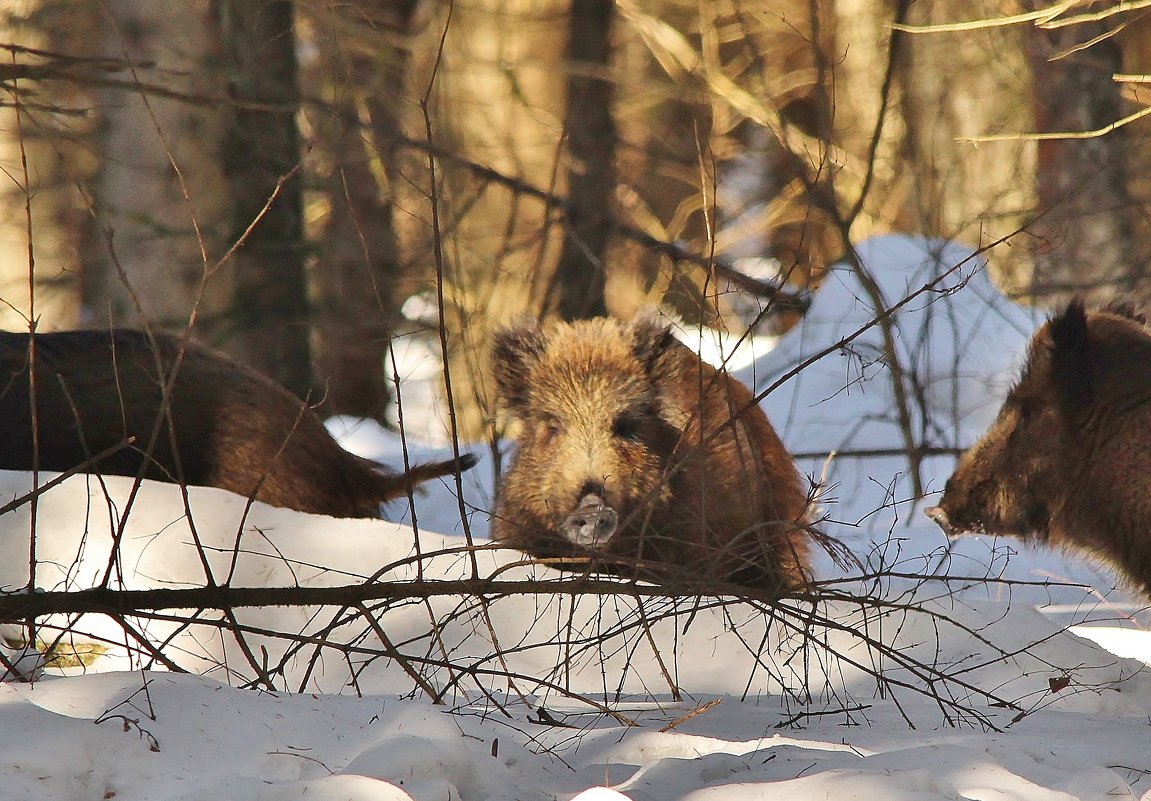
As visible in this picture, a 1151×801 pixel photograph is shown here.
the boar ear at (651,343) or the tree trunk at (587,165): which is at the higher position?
the tree trunk at (587,165)

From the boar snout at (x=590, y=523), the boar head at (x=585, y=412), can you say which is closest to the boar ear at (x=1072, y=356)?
the boar head at (x=585, y=412)

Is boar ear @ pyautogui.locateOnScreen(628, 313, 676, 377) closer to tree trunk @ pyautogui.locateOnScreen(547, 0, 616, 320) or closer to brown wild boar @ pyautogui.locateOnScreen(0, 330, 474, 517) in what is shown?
brown wild boar @ pyautogui.locateOnScreen(0, 330, 474, 517)

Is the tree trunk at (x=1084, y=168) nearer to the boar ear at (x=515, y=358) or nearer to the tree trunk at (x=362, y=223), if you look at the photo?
the boar ear at (x=515, y=358)

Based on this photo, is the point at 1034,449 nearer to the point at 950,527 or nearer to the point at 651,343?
the point at 950,527

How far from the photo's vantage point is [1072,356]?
17.2ft

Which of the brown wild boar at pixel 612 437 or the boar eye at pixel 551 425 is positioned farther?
the boar eye at pixel 551 425

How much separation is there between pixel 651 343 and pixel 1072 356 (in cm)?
182

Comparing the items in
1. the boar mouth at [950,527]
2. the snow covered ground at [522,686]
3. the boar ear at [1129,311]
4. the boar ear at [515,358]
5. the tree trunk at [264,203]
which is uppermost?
the tree trunk at [264,203]

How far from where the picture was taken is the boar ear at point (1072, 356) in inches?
205

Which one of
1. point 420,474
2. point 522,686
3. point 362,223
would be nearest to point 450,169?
point 362,223

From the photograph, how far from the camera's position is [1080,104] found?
418 inches

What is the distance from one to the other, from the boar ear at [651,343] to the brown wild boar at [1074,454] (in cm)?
139

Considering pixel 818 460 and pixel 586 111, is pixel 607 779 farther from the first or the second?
pixel 586 111

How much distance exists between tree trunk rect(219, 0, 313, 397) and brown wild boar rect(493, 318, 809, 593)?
3094 mm
